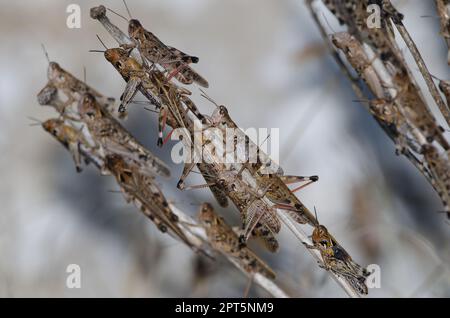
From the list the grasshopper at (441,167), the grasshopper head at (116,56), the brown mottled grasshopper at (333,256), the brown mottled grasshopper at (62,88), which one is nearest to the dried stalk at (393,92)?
the grasshopper at (441,167)

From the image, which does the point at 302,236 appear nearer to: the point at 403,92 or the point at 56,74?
the point at 403,92

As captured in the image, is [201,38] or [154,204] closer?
[154,204]

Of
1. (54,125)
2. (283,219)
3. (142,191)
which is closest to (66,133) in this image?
(54,125)

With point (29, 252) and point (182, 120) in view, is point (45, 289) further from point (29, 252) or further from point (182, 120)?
point (182, 120)

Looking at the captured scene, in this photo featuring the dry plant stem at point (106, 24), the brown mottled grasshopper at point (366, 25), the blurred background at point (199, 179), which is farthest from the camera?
the blurred background at point (199, 179)

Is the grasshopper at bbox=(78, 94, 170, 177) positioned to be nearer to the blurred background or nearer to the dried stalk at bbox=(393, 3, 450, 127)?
the blurred background

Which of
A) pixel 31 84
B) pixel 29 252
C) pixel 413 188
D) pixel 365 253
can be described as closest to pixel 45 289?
pixel 29 252

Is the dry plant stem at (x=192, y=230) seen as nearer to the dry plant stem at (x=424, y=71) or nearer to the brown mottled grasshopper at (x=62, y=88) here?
the brown mottled grasshopper at (x=62, y=88)
